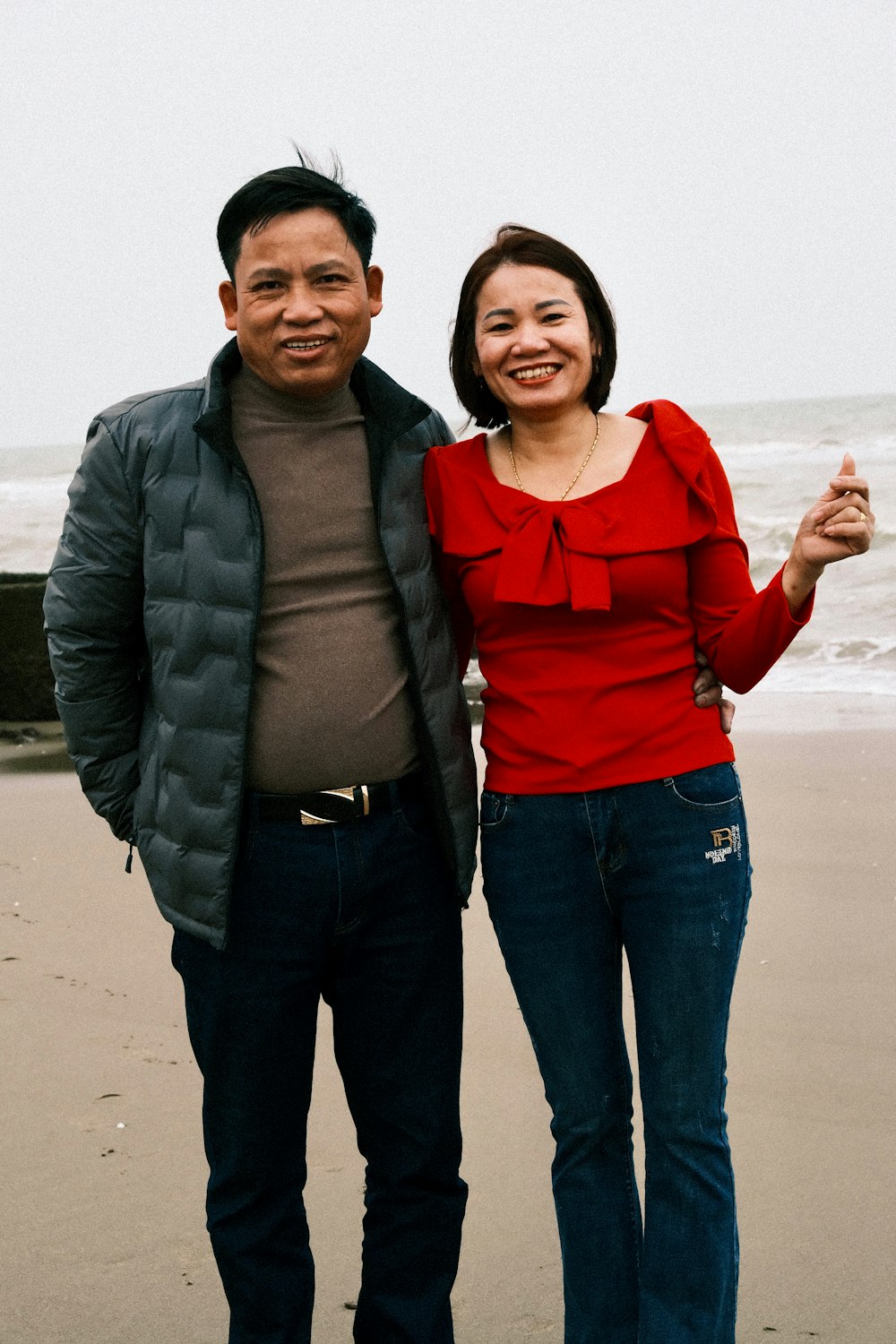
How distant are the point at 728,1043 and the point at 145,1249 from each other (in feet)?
5.34

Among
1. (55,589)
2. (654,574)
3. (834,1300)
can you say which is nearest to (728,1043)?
(834,1300)

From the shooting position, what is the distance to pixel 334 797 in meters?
2.28

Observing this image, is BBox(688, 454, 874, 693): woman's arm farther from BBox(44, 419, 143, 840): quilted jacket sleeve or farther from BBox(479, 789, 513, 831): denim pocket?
BBox(44, 419, 143, 840): quilted jacket sleeve

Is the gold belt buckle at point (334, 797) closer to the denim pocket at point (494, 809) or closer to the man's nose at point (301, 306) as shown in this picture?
the denim pocket at point (494, 809)

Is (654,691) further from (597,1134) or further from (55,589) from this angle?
(55,589)

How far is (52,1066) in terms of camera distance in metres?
3.59

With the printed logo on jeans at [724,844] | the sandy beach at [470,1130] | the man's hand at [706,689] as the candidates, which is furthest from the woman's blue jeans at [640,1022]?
the sandy beach at [470,1130]

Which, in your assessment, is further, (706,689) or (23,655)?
(23,655)

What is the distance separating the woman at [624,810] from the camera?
217 cm

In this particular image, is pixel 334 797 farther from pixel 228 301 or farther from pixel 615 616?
pixel 228 301

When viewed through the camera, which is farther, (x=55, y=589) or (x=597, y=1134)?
(x=55, y=589)

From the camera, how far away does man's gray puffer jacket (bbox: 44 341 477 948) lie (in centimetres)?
225

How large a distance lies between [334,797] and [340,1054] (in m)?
0.50

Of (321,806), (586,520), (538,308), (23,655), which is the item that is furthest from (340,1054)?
(23,655)
